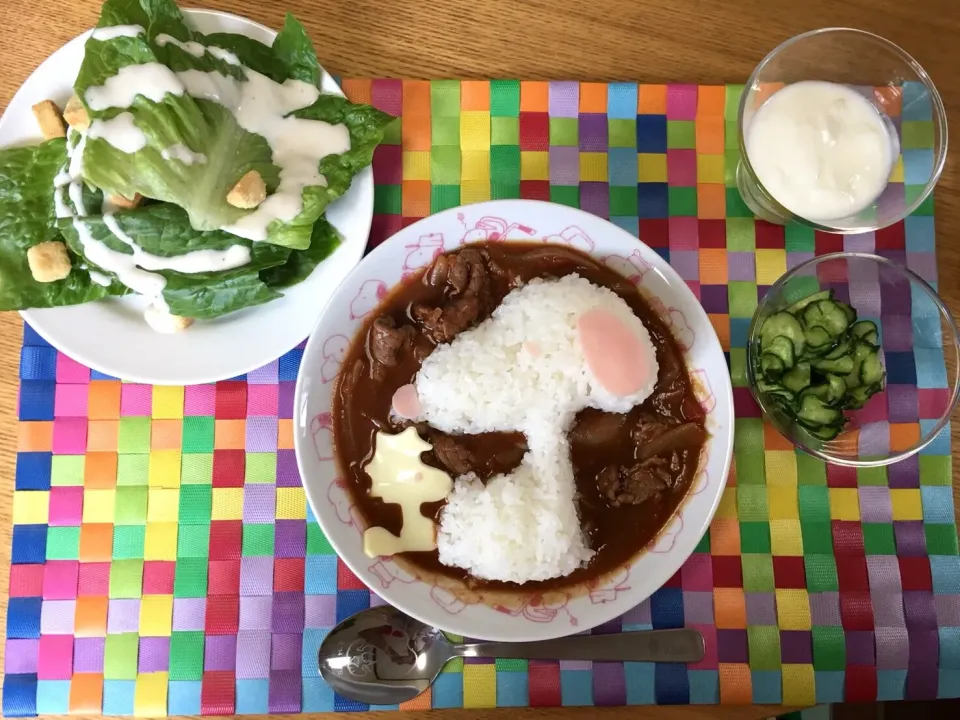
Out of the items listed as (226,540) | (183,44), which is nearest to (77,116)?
(183,44)

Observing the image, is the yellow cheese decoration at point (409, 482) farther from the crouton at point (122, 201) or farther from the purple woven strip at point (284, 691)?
the crouton at point (122, 201)

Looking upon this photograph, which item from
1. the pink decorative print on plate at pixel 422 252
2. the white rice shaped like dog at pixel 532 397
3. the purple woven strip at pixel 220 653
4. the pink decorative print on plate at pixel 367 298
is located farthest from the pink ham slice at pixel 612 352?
the purple woven strip at pixel 220 653

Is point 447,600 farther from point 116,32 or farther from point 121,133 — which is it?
point 116,32

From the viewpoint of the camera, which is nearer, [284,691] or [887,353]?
[284,691]

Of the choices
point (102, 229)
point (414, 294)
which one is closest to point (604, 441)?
point (414, 294)

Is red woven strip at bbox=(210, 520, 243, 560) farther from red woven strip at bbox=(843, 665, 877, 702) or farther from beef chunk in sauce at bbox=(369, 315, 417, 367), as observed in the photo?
red woven strip at bbox=(843, 665, 877, 702)

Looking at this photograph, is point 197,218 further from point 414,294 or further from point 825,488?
point 825,488

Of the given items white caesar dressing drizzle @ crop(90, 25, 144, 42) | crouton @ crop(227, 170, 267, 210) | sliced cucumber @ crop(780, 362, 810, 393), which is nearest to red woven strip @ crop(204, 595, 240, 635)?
crouton @ crop(227, 170, 267, 210)
